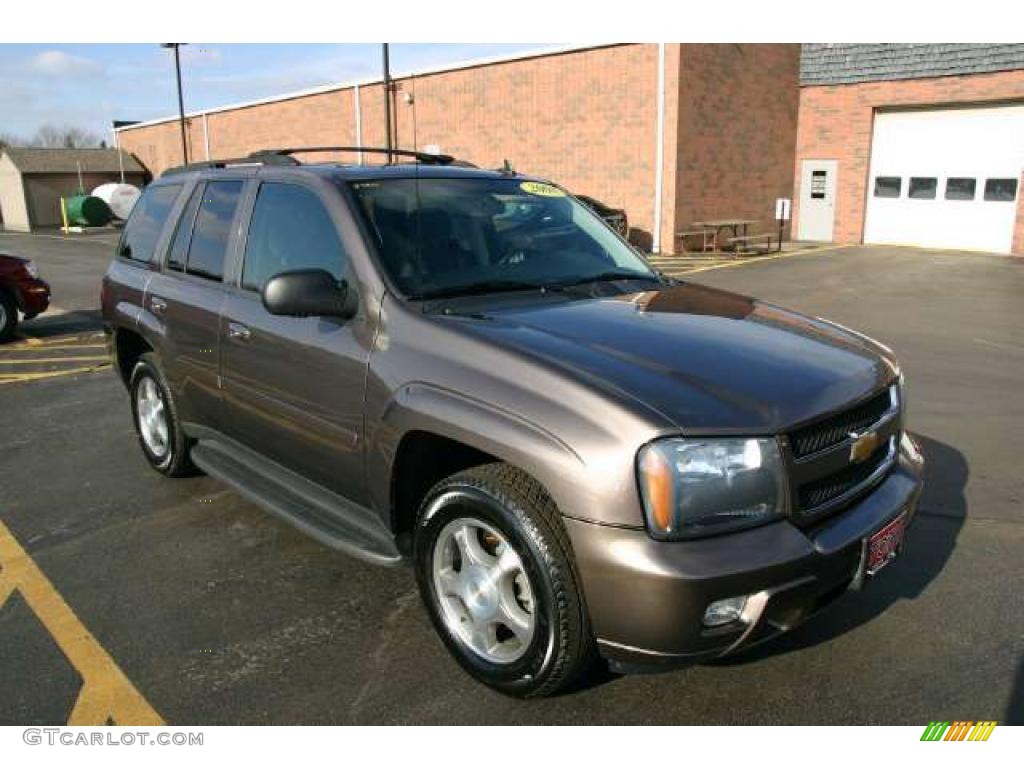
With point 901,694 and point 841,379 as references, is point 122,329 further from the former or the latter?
point 901,694

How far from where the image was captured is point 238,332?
395cm

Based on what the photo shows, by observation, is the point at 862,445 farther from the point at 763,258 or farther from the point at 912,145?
the point at 912,145

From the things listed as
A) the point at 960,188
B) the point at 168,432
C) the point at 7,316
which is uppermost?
the point at 960,188

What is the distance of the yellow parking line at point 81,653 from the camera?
285 cm

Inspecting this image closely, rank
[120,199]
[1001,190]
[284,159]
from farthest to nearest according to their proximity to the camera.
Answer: [120,199] < [1001,190] < [284,159]

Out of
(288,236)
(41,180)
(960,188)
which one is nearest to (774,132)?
(960,188)

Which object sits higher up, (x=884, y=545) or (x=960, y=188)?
(x=960, y=188)

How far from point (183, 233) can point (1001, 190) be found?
70.2 feet

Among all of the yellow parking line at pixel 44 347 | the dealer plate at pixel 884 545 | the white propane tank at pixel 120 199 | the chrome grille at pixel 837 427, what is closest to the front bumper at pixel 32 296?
the yellow parking line at pixel 44 347

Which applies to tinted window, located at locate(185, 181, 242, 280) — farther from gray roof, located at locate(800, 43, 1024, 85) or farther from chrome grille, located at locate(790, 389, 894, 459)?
gray roof, located at locate(800, 43, 1024, 85)

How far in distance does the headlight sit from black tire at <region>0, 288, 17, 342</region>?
1067cm
